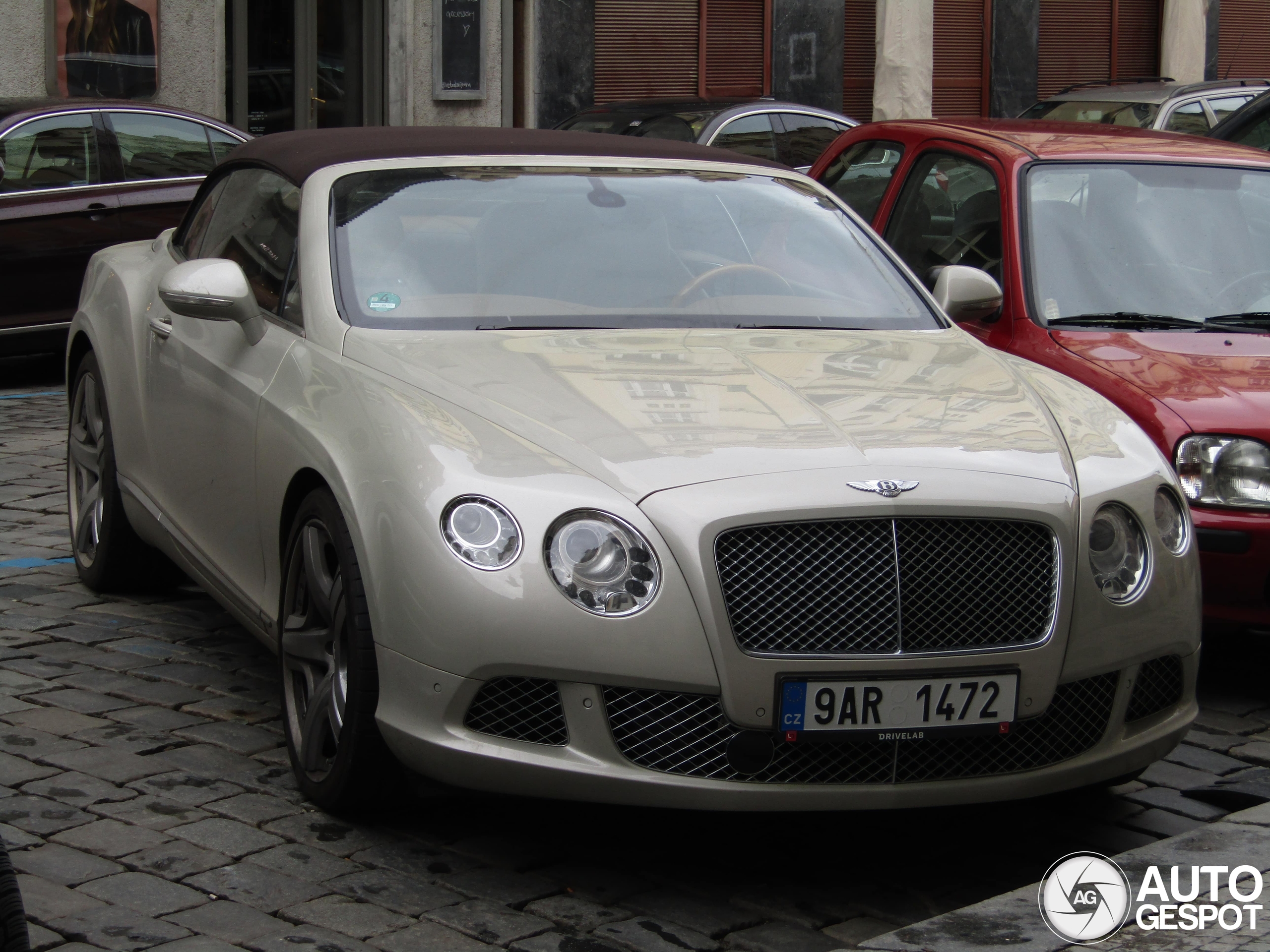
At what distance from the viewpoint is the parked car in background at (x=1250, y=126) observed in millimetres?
9430

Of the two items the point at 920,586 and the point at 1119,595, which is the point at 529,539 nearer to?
the point at 920,586

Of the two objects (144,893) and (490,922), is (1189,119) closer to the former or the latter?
(490,922)

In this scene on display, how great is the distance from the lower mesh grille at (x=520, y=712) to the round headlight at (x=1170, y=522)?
4.75 ft

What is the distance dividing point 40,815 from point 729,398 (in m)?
1.81

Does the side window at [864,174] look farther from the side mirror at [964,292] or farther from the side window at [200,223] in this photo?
the side window at [200,223]

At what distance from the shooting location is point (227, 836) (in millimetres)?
4066

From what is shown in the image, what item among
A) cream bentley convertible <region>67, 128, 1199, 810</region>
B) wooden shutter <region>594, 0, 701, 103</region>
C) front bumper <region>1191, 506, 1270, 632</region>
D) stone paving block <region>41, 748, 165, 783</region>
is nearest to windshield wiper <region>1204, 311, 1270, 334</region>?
front bumper <region>1191, 506, 1270, 632</region>

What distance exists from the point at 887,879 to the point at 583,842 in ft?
2.22

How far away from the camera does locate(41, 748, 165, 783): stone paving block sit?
4.45 m

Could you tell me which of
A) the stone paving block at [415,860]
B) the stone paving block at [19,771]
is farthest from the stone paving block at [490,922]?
the stone paving block at [19,771]

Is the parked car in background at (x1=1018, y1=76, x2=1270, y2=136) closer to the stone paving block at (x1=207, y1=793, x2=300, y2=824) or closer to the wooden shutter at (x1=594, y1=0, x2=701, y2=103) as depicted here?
the wooden shutter at (x1=594, y1=0, x2=701, y2=103)

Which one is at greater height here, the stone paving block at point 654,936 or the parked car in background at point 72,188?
the parked car in background at point 72,188

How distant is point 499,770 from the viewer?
373 cm

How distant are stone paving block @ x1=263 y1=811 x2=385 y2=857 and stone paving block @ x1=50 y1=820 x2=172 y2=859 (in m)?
0.26
